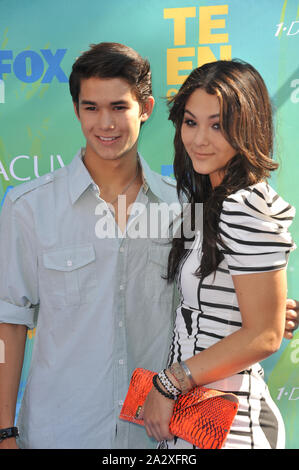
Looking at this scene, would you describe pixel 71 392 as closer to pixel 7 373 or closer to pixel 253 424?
pixel 7 373

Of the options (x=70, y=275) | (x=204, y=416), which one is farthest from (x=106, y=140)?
(x=204, y=416)

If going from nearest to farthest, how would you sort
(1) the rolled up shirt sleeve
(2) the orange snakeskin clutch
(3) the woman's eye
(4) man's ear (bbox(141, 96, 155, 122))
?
(2) the orange snakeskin clutch → (3) the woman's eye → (1) the rolled up shirt sleeve → (4) man's ear (bbox(141, 96, 155, 122))

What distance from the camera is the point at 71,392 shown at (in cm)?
175

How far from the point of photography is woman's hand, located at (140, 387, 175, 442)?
133cm

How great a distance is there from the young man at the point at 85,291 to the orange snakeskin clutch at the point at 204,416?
0.47m

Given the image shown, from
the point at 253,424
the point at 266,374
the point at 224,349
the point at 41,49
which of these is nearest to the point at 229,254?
the point at 224,349

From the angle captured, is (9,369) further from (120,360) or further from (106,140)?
(106,140)

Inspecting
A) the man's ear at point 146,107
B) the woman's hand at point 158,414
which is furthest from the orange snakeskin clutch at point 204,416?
the man's ear at point 146,107

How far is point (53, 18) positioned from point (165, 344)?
1.67 meters

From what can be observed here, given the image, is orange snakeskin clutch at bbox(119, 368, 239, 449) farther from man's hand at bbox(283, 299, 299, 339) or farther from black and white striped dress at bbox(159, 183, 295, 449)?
man's hand at bbox(283, 299, 299, 339)

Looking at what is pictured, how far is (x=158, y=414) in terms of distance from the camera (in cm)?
135

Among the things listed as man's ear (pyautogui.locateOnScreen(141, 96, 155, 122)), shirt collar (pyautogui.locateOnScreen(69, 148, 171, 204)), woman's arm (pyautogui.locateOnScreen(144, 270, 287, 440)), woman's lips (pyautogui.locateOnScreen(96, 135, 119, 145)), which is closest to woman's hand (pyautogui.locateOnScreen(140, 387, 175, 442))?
woman's arm (pyautogui.locateOnScreen(144, 270, 287, 440))

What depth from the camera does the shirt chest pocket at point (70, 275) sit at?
175 centimetres
